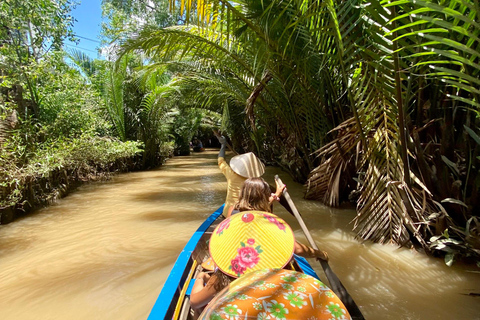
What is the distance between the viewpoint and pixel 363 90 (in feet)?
10.0

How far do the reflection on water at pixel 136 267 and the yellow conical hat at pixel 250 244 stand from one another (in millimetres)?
1116

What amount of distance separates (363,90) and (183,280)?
2631 mm

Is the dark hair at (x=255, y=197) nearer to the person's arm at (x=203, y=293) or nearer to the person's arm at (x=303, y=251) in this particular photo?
the person's arm at (x=303, y=251)

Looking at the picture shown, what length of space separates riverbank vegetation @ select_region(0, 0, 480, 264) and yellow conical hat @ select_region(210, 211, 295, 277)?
107 cm

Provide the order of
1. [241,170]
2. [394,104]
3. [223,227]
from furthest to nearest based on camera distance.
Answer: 1. [241,170]
2. [394,104]
3. [223,227]

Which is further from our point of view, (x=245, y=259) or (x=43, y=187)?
(x=43, y=187)

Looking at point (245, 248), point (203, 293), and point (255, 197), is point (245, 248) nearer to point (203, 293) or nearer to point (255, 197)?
point (203, 293)

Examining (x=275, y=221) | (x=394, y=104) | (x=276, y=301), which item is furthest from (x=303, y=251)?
(x=394, y=104)

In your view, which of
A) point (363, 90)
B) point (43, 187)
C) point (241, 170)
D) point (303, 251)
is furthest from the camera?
point (43, 187)

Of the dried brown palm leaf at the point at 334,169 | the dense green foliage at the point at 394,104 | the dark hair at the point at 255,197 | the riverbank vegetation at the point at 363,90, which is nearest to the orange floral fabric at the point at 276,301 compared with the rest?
the dark hair at the point at 255,197

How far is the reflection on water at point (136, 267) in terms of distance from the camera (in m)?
2.13

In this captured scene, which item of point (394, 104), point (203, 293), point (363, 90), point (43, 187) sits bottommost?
→ point (43, 187)

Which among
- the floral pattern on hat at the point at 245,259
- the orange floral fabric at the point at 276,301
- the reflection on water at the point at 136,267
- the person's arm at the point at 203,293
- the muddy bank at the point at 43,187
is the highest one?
the orange floral fabric at the point at 276,301

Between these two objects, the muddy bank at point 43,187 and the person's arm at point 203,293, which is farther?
the muddy bank at point 43,187
